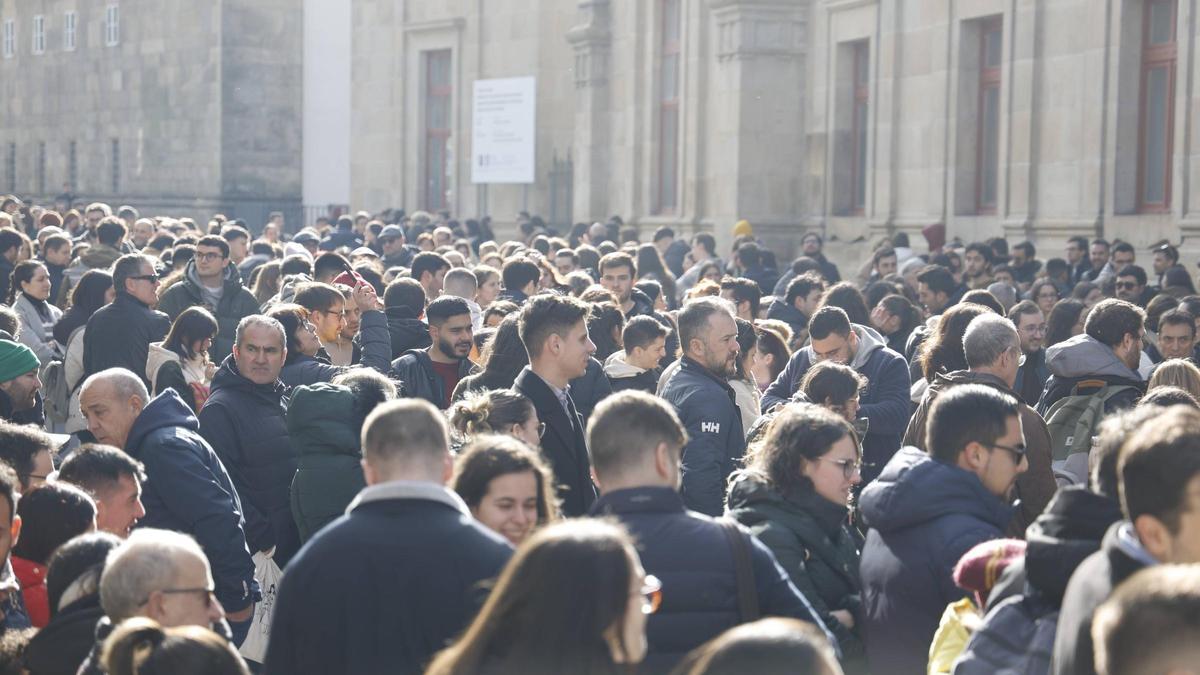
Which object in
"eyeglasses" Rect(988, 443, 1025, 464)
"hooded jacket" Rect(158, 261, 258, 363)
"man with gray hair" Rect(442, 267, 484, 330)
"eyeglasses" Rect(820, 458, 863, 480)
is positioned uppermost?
"man with gray hair" Rect(442, 267, 484, 330)

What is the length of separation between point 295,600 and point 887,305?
7.06m

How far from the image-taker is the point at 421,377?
8375 mm

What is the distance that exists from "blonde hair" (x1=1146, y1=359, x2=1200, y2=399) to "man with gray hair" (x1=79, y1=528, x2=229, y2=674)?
15.7 feet

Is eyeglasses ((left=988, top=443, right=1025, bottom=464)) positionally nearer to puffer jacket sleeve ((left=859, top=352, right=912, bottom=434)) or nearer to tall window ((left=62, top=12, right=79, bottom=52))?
puffer jacket sleeve ((left=859, top=352, right=912, bottom=434))

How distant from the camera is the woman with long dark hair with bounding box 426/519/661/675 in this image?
10.1ft

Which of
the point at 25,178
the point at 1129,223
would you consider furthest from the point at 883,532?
the point at 25,178

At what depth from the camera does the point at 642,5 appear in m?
25.1

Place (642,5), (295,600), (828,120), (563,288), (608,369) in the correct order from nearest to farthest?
1. (295,600)
2. (608,369)
3. (563,288)
4. (828,120)
5. (642,5)

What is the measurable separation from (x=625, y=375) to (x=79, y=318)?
4.08 meters

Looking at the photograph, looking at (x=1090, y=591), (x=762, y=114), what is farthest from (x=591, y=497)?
(x=762, y=114)

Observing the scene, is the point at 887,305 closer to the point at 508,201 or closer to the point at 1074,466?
the point at 1074,466

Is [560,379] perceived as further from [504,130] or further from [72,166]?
[72,166]

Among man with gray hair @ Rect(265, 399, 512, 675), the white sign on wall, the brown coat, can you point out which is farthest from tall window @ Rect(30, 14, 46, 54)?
man with gray hair @ Rect(265, 399, 512, 675)

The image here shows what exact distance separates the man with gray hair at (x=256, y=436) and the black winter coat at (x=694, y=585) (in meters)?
3.22
